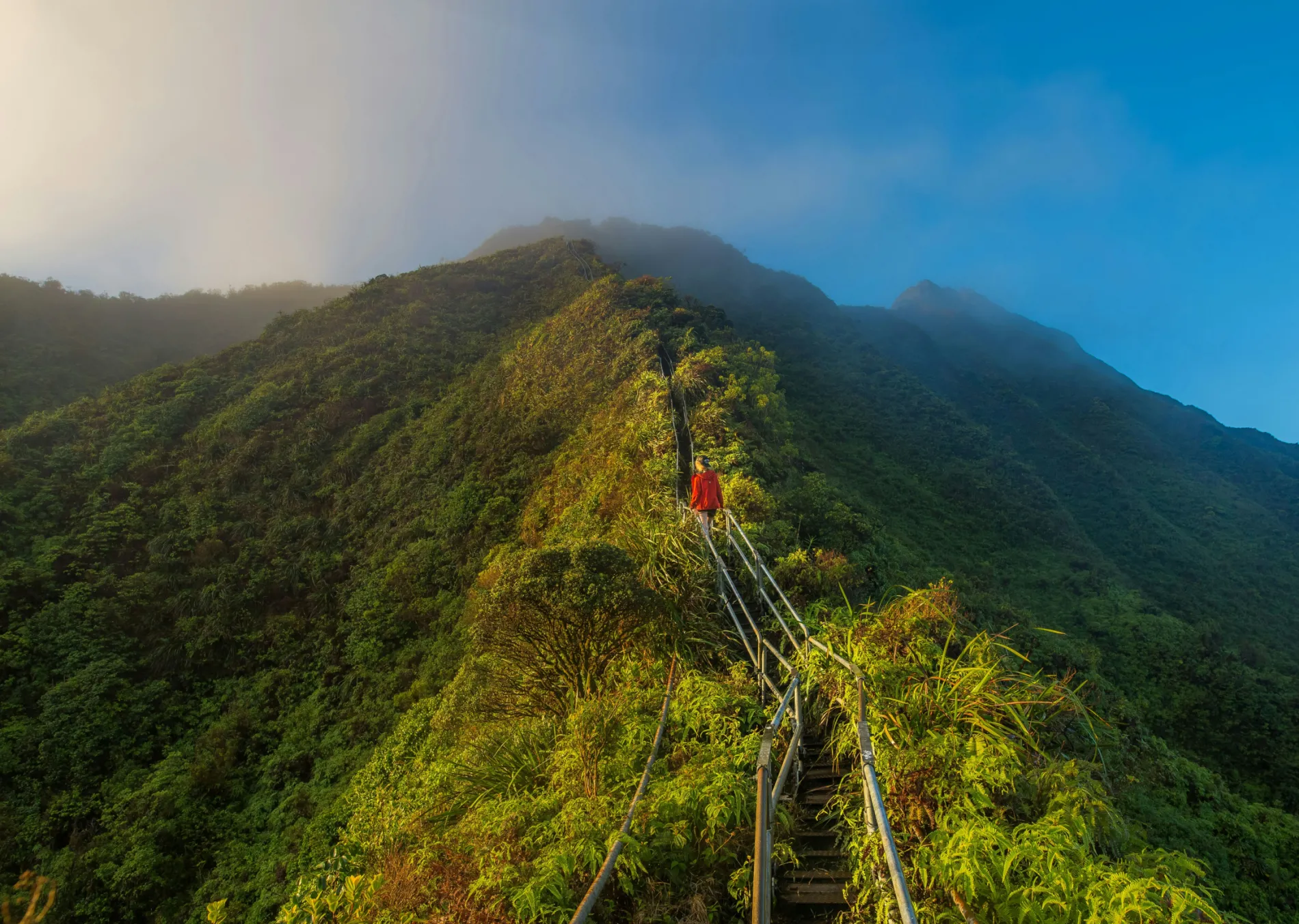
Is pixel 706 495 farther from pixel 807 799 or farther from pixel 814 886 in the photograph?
pixel 814 886

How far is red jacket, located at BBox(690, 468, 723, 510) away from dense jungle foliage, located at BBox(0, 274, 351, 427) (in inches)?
1007

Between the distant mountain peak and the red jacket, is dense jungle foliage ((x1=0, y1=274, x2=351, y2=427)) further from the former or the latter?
the distant mountain peak

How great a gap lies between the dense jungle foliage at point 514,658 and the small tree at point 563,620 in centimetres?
4

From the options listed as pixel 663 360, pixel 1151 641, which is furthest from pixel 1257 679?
pixel 663 360

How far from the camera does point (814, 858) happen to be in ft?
12.8

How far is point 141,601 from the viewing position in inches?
525

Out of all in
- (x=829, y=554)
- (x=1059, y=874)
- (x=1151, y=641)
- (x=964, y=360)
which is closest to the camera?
(x=1059, y=874)

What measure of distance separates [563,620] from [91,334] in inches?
1517

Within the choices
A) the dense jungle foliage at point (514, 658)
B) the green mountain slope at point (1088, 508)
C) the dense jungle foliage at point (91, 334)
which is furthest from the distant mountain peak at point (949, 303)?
the dense jungle foliage at point (91, 334)

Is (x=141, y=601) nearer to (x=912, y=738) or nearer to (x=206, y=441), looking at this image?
(x=206, y=441)

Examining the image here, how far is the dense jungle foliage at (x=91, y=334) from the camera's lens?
24.1 metres

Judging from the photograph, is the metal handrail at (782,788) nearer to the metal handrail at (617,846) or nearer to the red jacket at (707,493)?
the metal handrail at (617,846)

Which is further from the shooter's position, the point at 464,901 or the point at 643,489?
the point at 643,489

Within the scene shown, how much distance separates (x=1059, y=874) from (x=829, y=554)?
5536mm
